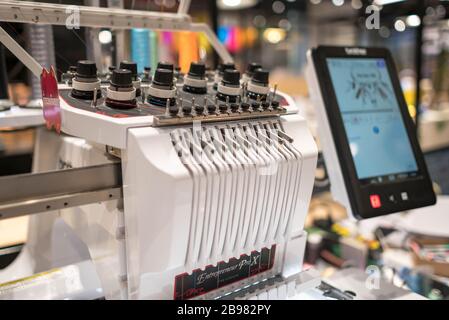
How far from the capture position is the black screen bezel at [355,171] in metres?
1.03

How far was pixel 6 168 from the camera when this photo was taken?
3.51 metres

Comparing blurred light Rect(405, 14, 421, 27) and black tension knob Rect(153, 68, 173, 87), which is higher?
blurred light Rect(405, 14, 421, 27)

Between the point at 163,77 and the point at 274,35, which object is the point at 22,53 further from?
the point at 274,35

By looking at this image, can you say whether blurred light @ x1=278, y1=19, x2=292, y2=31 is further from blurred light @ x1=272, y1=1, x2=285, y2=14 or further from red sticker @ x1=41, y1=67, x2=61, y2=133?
red sticker @ x1=41, y1=67, x2=61, y2=133

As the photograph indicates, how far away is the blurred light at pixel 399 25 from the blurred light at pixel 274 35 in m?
2.72

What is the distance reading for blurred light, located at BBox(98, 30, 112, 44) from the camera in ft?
3.30

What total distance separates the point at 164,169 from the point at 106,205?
0.67ft

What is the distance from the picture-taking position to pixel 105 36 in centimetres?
102

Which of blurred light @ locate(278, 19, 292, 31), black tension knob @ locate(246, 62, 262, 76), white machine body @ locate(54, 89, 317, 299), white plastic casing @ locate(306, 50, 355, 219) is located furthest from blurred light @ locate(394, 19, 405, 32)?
blurred light @ locate(278, 19, 292, 31)

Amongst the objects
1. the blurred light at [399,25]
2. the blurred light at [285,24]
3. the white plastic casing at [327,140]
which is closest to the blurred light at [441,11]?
the blurred light at [399,25]

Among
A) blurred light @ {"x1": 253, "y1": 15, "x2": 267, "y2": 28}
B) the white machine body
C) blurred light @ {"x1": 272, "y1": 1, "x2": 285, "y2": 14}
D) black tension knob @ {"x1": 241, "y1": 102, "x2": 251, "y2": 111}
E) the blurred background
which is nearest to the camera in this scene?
the white machine body

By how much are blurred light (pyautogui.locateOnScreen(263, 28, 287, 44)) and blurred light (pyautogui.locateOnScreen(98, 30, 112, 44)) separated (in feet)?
12.2

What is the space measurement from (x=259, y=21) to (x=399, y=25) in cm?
297

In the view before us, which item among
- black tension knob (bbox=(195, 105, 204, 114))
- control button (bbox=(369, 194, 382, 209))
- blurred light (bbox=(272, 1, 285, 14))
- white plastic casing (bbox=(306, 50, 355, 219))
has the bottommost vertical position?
control button (bbox=(369, 194, 382, 209))
